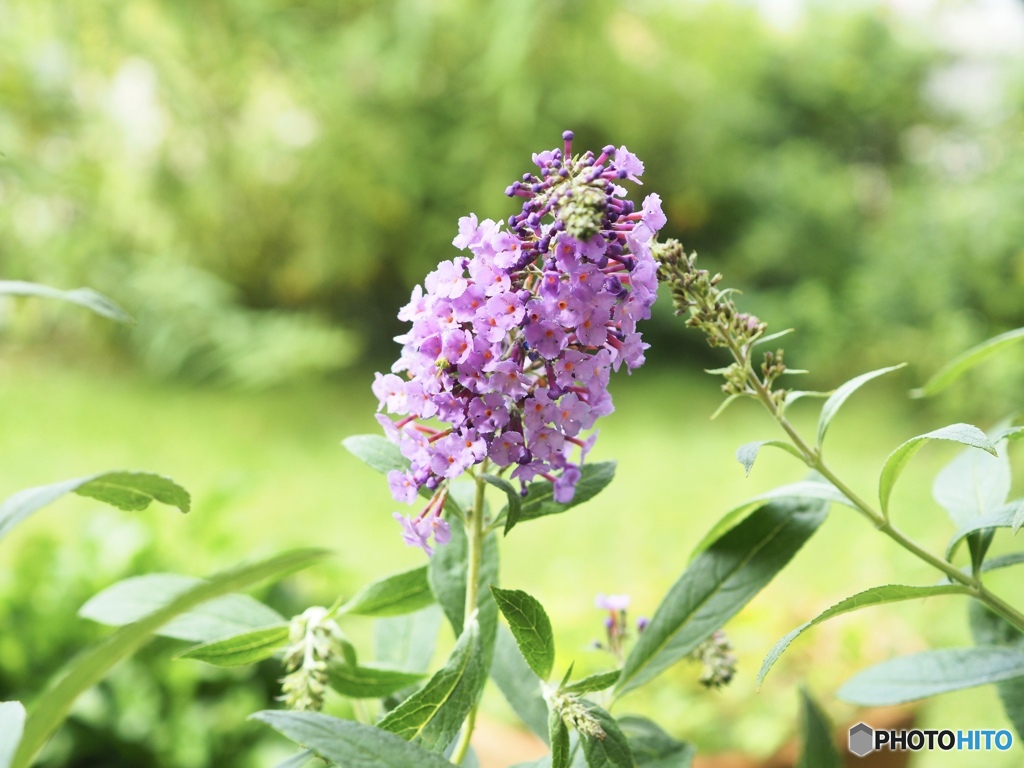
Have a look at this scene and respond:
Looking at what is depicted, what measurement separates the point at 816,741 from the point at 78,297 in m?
0.43

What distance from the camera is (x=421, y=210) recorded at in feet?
7.63

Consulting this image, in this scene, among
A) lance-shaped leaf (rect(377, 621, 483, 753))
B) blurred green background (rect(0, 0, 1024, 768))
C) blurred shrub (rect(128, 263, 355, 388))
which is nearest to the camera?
lance-shaped leaf (rect(377, 621, 483, 753))

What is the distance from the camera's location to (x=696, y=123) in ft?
7.77

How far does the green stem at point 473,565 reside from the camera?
39 centimetres

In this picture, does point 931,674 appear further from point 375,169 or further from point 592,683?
point 375,169

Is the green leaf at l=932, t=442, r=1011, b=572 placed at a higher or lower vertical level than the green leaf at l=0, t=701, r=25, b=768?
higher

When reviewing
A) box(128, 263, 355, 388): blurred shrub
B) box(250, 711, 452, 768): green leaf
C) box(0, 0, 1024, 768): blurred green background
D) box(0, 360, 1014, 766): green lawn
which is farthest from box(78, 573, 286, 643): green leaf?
box(128, 263, 355, 388): blurred shrub

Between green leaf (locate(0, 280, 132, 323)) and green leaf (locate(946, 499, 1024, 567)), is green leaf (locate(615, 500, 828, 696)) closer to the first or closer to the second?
green leaf (locate(946, 499, 1024, 567))

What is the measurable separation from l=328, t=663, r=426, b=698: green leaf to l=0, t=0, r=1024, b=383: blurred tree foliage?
1.70m

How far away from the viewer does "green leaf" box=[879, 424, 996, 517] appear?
0.33 meters

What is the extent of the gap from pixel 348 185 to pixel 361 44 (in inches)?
13.9

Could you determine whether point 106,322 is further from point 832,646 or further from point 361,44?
point 832,646

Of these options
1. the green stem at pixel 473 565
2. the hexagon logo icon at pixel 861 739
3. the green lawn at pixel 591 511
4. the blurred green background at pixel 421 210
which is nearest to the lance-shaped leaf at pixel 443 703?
the green stem at pixel 473 565

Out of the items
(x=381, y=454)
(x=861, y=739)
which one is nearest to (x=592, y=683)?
(x=381, y=454)
